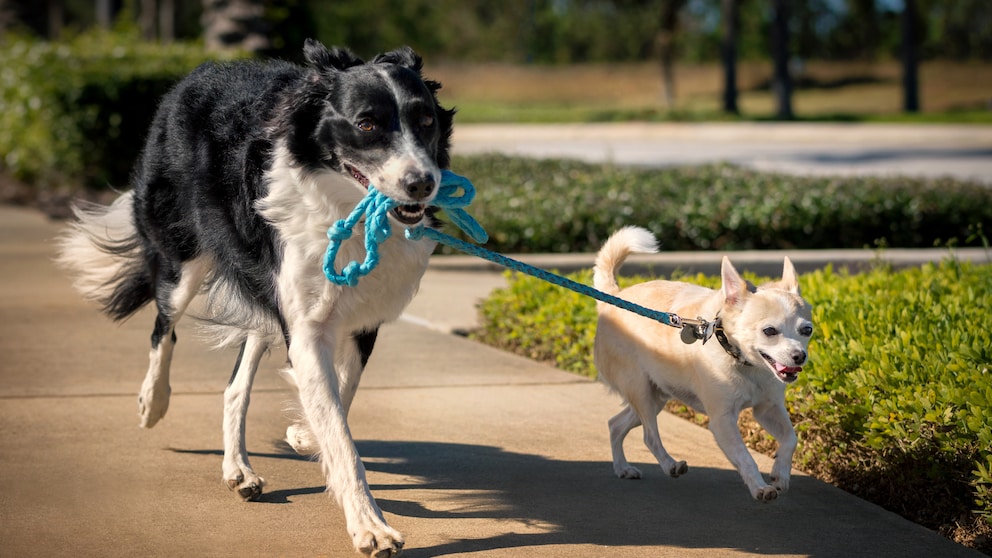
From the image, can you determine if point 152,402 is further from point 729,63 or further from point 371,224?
point 729,63

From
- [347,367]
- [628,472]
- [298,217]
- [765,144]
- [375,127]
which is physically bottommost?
[765,144]

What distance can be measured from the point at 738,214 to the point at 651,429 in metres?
5.39

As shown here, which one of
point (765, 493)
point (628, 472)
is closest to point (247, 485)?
point (628, 472)

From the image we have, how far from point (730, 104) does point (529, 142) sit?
34.8ft

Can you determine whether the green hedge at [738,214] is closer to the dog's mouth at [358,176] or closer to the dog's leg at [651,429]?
the dog's leg at [651,429]

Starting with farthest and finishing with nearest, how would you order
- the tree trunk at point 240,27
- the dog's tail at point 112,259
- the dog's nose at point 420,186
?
the tree trunk at point 240,27, the dog's tail at point 112,259, the dog's nose at point 420,186

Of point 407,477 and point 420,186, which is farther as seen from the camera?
point 407,477

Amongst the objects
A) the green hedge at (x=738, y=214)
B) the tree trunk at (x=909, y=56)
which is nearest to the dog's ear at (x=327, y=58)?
the green hedge at (x=738, y=214)

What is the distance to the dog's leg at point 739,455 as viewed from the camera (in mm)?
4348

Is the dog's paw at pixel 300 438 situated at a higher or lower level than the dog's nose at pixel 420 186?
lower

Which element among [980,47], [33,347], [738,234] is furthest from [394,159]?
[980,47]

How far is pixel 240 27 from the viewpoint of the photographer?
670 inches

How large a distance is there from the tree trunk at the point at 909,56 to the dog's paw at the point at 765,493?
32463 mm

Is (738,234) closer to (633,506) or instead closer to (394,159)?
(633,506)
